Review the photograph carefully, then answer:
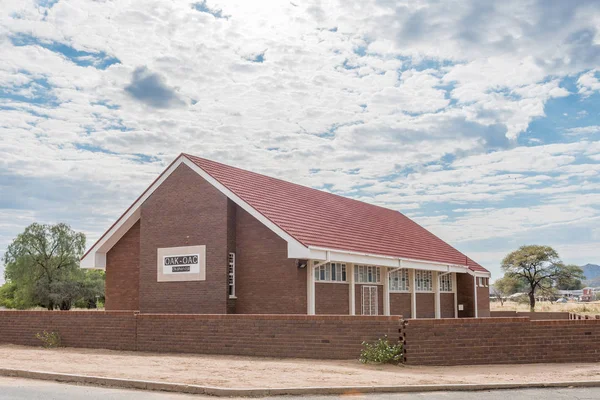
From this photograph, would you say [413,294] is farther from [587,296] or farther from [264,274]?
[587,296]

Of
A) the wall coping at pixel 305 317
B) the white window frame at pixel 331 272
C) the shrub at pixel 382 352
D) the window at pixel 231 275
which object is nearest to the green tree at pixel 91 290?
the window at pixel 231 275

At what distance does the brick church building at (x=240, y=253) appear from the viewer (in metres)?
24.9

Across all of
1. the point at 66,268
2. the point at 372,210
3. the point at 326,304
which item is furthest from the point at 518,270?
the point at 326,304

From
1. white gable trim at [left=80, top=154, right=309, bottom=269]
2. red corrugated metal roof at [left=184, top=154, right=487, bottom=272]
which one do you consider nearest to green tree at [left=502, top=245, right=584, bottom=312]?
red corrugated metal roof at [left=184, top=154, right=487, bottom=272]

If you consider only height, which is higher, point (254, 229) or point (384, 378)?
point (254, 229)

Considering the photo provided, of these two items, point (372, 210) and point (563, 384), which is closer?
point (563, 384)

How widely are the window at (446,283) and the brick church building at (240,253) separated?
16.6ft

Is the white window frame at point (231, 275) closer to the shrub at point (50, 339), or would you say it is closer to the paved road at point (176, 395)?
the shrub at point (50, 339)

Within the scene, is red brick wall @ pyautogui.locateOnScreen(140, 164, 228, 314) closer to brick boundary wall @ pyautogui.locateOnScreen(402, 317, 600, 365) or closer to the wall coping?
the wall coping

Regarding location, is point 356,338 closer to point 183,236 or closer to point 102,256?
point 183,236

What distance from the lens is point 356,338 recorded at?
685 inches

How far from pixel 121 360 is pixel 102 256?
42.3 feet

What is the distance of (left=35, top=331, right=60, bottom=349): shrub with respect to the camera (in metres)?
22.0

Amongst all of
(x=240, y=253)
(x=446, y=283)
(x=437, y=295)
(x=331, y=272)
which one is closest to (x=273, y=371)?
(x=240, y=253)
